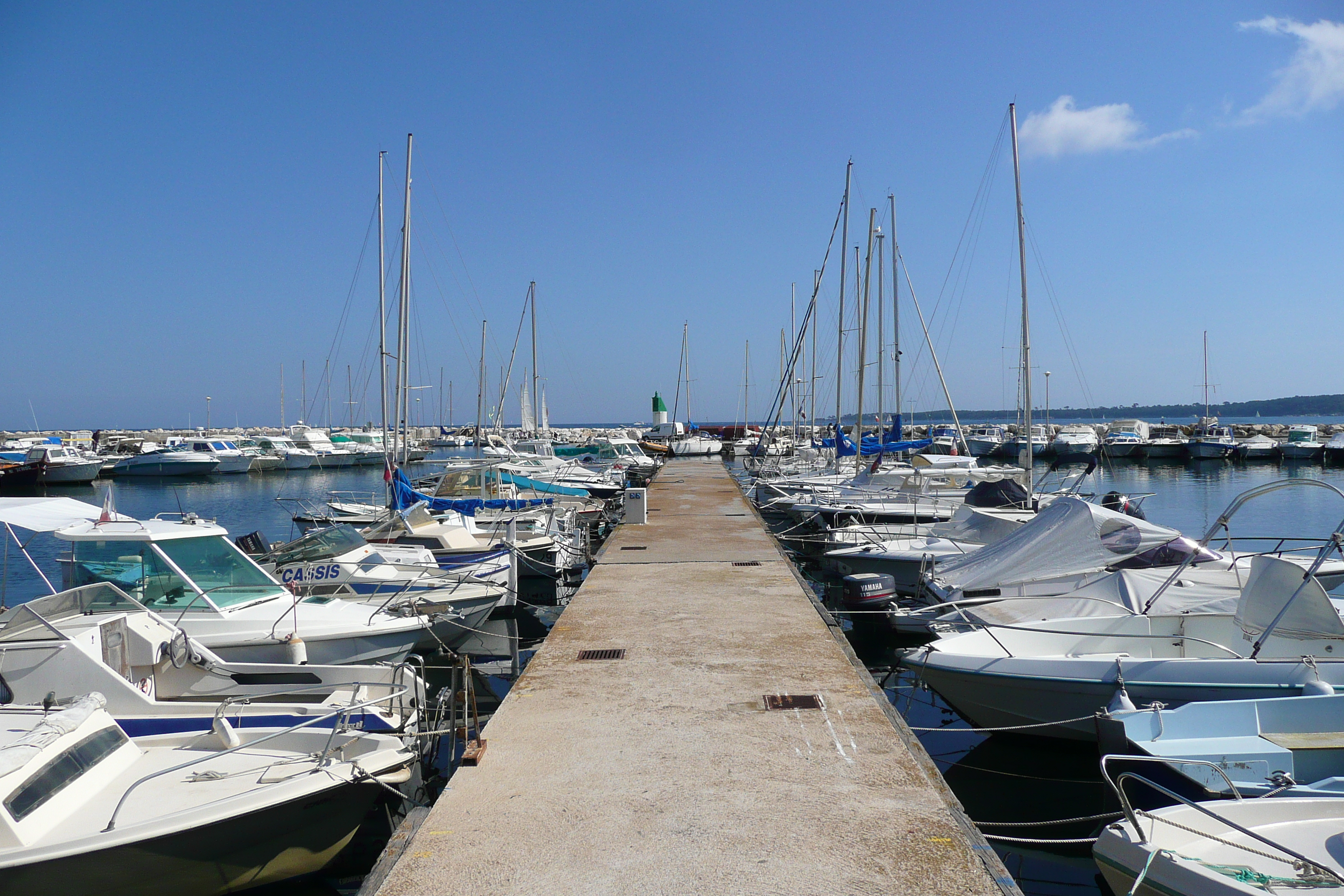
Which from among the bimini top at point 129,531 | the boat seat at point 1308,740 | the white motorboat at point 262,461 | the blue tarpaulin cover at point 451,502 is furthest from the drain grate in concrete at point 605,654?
the white motorboat at point 262,461

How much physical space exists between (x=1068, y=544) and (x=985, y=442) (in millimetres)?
64050

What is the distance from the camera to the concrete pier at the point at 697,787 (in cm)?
497

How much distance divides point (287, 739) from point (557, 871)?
3.04 meters

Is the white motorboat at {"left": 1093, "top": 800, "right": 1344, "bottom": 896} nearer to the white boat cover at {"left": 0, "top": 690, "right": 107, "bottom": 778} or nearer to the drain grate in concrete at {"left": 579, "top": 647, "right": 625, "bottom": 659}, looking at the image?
the drain grate in concrete at {"left": 579, "top": 647, "right": 625, "bottom": 659}

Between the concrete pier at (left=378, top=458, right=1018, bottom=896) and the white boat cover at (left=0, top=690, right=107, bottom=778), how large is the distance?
2689 millimetres

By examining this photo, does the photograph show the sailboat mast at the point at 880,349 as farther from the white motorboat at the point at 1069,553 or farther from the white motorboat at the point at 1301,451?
the white motorboat at the point at 1301,451

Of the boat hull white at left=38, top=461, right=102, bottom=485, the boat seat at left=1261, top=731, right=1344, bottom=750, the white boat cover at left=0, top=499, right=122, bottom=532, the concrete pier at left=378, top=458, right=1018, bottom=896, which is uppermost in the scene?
the white boat cover at left=0, top=499, right=122, bottom=532

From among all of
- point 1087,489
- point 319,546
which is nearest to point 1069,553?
point 319,546

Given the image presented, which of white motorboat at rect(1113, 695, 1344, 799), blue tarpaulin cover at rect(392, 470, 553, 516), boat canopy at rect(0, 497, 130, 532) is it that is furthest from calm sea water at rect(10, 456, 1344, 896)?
blue tarpaulin cover at rect(392, 470, 553, 516)

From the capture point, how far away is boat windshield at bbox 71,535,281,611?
10.1m

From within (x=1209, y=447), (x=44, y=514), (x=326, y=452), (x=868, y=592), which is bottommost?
(x=868, y=592)

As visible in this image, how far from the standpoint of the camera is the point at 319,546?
46.9 feet

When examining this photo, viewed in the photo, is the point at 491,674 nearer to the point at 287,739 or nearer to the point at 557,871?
the point at 287,739

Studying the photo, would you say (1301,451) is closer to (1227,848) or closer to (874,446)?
(874,446)
